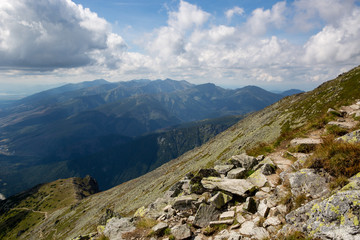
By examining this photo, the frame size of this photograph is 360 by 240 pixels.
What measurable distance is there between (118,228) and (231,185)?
8980 millimetres

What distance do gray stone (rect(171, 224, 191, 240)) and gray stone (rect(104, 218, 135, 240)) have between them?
3729 mm

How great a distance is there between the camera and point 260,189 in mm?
12289

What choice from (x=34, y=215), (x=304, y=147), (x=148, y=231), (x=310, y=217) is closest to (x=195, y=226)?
(x=148, y=231)

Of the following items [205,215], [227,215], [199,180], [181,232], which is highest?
[227,215]

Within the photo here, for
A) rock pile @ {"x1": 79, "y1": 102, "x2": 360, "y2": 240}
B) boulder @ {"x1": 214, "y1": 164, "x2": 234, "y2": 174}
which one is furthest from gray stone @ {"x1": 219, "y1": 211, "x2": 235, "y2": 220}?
boulder @ {"x1": 214, "y1": 164, "x2": 234, "y2": 174}

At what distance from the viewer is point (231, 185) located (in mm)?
13336

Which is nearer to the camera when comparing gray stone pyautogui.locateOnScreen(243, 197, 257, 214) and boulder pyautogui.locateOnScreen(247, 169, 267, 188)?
gray stone pyautogui.locateOnScreen(243, 197, 257, 214)

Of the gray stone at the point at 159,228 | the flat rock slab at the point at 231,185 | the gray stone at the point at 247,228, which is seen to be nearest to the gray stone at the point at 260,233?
the gray stone at the point at 247,228

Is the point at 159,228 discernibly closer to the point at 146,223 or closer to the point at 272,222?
the point at 146,223

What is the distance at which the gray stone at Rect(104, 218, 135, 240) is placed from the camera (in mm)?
12571

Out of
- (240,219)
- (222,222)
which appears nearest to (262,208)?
(240,219)

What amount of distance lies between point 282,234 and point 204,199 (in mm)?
6240

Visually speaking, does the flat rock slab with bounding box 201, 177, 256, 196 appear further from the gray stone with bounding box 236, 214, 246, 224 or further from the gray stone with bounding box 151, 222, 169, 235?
the gray stone with bounding box 151, 222, 169, 235

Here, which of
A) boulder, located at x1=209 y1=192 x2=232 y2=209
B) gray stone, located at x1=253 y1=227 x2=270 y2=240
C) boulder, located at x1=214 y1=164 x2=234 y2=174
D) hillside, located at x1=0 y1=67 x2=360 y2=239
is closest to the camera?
gray stone, located at x1=253 y1=227 x2=270 y2=240
